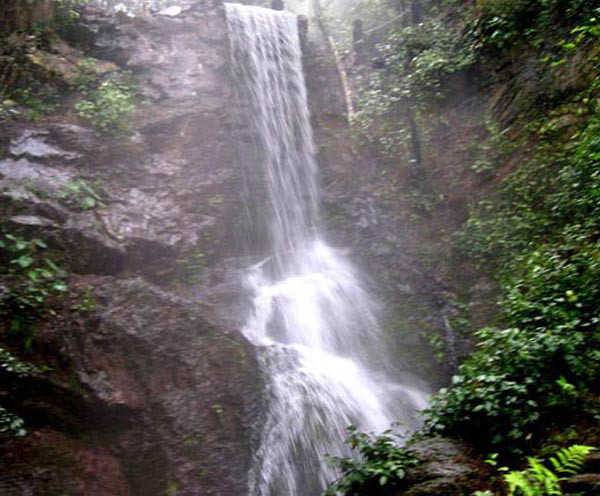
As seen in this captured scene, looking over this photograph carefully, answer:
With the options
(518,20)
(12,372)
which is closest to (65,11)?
(12,372)

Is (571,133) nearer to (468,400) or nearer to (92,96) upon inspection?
(468,400)

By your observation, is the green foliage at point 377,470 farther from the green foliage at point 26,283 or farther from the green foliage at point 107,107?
the green foliage at point 107,107

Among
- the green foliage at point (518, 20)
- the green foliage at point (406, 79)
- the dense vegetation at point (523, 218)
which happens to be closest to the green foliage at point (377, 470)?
the dense vegetation at point (523, 218)

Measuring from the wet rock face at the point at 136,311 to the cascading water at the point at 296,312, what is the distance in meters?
0.53

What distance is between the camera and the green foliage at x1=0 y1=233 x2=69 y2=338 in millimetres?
5488

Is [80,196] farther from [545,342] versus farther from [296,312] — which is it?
[545,342]

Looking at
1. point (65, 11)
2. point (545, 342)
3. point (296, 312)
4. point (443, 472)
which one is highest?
point (65, 11)

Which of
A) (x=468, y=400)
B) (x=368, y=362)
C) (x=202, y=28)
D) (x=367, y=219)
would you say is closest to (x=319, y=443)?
(x=368, y=362)

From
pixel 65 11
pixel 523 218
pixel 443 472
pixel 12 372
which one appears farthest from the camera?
pixel 65 11

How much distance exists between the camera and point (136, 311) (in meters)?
6.61

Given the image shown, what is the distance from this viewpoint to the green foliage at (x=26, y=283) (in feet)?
18.0

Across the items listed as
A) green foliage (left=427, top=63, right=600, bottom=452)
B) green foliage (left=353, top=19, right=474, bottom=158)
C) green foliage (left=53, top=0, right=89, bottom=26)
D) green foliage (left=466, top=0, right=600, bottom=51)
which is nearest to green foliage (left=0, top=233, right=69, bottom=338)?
green foliage (left=427, top=63, right=600, bottom=452)

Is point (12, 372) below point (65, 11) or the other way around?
below

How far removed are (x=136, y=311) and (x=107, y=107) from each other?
5030 millimetres
